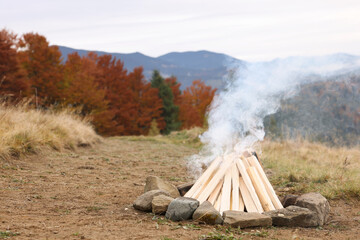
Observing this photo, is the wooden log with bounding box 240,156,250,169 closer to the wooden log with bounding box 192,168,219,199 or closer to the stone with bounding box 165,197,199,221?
the wooden log with bounding box 192,168,219,199

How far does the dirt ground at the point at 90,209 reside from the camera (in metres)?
3.58

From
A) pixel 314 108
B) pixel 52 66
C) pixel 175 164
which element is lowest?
pixel 175 164

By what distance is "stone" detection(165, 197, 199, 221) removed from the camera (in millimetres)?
4234

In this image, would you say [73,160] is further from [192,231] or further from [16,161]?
[192,231]

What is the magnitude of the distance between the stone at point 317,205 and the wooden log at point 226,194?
86cm

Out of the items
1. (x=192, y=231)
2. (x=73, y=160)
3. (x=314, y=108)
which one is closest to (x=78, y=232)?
(x=192, y=231)

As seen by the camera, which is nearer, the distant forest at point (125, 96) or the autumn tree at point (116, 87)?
the distant forest at point (125, 96)

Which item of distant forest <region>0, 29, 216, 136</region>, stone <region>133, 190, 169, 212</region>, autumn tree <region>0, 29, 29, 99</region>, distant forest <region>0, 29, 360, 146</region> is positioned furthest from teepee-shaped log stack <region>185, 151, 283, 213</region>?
autumn tree <region>0, 29, 29, 99</region>

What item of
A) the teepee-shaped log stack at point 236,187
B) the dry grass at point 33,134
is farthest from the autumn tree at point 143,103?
the teepee-shaped log stack at point 236,187

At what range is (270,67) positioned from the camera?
8.49 metres

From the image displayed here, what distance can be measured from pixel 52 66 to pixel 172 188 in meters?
19.5

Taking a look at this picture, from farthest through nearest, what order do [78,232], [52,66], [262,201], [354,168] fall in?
[52,66] → [354,168] → [262,201] → [78,232]

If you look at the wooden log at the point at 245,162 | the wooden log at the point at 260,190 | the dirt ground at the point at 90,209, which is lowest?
the dirt ground at the point at 90,209

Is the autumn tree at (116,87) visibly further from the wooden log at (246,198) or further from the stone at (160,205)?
the stone at (160,205)
